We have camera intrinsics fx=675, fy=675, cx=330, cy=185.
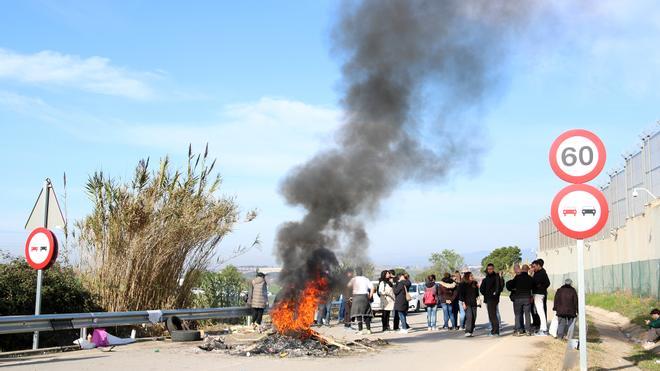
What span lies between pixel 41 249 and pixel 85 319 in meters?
1.67

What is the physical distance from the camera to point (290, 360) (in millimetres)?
11039

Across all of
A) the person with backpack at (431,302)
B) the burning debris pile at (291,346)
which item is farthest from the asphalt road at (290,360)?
the person with backpack at (431,302)

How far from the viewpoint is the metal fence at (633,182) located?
87.4 feet

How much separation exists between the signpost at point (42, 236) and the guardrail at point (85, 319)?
26 cm

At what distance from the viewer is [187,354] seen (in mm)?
11531

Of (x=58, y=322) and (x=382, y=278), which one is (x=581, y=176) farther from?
(x=382, y=278)

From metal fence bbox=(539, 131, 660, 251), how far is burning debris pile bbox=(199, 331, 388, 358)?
18647 mm

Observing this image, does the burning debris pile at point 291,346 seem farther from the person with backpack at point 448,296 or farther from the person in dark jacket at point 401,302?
the person with backpack at point 448,296

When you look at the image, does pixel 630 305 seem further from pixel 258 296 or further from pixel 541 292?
pixel 258 296

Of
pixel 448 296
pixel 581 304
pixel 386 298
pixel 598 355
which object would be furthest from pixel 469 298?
pixel 581 304

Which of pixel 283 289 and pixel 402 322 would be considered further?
pixel 402 322

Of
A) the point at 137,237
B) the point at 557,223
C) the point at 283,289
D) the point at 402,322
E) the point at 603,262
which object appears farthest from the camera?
the point at 603,262

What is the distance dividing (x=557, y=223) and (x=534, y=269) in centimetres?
785

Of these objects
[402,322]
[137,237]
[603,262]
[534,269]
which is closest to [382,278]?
[402,322]
